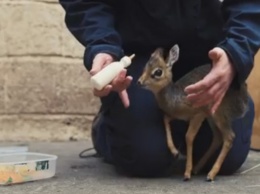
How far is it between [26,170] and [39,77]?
2.72ft

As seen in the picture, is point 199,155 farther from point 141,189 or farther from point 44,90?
point 44,90

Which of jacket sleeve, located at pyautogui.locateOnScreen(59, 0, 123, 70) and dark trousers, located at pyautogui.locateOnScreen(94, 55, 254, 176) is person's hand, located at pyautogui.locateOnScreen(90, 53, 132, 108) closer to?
jacket sleeve, located at pyautogui.locateOnScreen(59, 0, 123, 70)

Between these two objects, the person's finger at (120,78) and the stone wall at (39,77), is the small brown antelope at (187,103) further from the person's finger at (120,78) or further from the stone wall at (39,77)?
the stone wall at (39,77)

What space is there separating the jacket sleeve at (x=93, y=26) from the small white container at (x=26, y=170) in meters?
0.22

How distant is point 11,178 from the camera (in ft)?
4.51

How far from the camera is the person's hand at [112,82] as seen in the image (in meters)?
1.25

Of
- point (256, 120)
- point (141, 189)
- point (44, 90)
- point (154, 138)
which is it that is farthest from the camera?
point (44, 90)

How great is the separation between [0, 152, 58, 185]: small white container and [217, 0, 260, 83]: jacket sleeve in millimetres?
431

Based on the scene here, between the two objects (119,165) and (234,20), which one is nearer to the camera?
(234,20)

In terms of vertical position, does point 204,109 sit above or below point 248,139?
above

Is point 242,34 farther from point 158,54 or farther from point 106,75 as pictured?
point 106,75

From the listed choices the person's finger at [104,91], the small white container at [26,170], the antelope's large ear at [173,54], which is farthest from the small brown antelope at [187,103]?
the small white container at [26,170]

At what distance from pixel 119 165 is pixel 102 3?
357 mm

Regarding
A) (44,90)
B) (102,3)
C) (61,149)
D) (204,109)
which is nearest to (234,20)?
(204,109)
